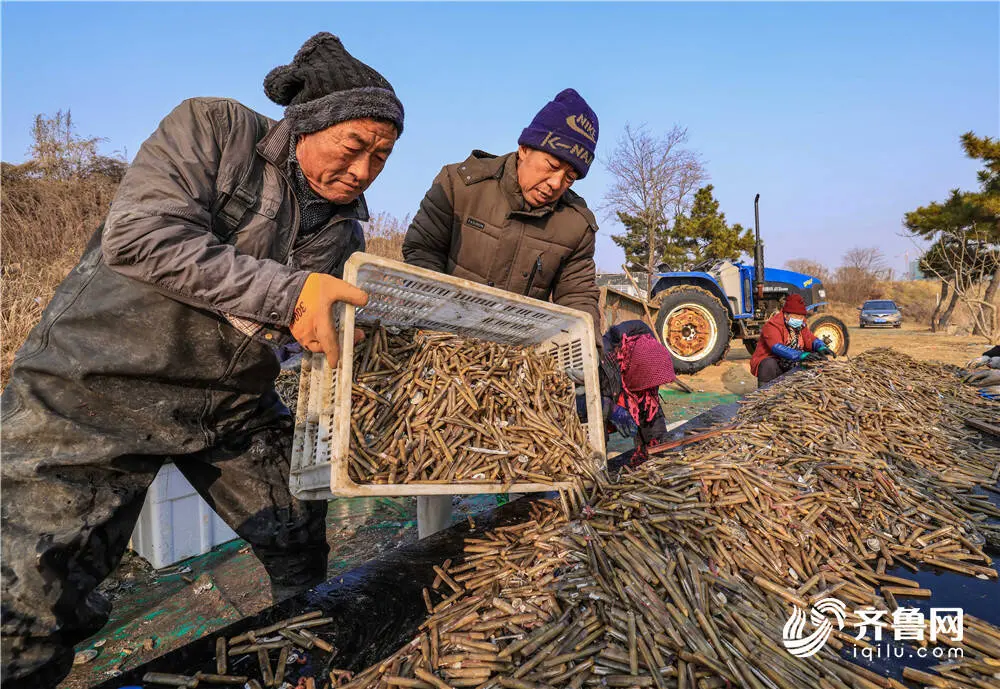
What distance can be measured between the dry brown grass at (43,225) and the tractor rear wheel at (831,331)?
1640cm

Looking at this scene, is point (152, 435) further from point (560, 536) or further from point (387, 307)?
point (560, 536)

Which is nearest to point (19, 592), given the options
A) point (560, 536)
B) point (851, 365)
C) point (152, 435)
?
point (152, 435)

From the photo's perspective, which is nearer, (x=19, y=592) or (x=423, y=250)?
(x=19, y=592)

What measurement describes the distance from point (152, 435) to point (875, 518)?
3925 mm

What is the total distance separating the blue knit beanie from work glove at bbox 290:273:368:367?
1818mm

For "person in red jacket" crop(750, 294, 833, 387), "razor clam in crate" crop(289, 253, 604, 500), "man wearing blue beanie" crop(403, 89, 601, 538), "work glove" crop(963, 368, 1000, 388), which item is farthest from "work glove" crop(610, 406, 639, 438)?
"work glove" crop(963, 368, 1000, 388)

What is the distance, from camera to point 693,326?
41.8ft

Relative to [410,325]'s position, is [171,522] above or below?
below

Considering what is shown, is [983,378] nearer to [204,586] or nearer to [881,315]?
[204,586]

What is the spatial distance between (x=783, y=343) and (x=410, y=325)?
760 cm

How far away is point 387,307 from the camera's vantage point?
2.93m

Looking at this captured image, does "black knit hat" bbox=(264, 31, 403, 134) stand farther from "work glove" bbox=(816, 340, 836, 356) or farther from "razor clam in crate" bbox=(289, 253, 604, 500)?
"work glove" bbox=(816, 340, 836, 356)

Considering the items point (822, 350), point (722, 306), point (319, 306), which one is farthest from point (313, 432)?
point (722, 306)

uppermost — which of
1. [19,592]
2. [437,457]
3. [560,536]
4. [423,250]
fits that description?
[423,250]
